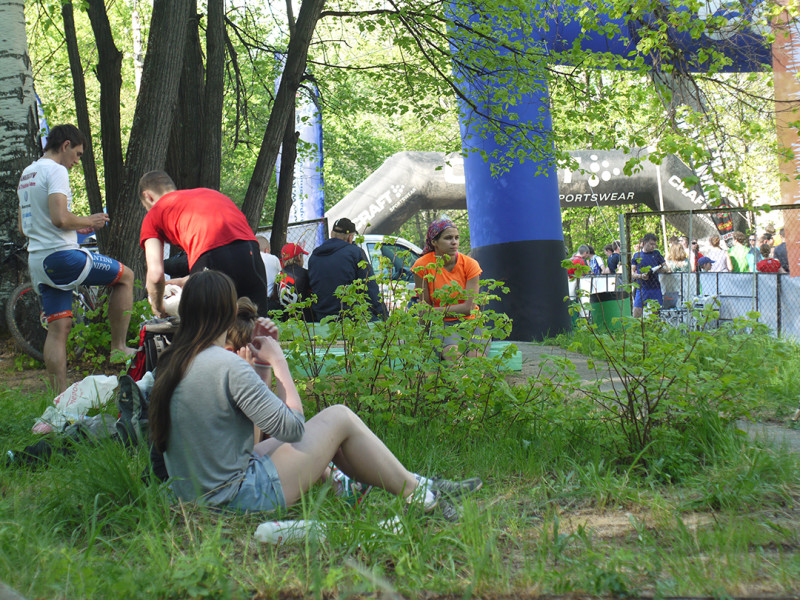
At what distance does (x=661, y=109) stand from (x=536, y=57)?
171 cm

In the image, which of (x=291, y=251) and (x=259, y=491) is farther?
(x=291, y=251)

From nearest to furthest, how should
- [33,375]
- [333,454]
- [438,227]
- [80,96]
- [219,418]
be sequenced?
[219,418]
[333,454]
[438,227]
[33,375]
[80,96]

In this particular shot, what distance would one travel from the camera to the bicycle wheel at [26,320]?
6.67 metres

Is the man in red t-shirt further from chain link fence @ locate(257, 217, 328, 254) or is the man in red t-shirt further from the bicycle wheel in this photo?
chain link fence @ locate(257, 217, 328, 254)

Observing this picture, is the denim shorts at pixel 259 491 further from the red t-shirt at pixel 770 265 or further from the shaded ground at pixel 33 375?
the red t-shirt at pixel 770 265

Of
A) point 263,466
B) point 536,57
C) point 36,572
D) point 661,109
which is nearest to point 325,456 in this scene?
point 263,466

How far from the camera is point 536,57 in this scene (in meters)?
7.80

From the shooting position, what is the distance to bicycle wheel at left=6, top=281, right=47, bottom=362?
6.67 metres

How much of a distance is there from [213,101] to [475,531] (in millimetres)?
6322

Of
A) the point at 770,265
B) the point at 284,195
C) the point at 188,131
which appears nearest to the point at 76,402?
the point at 188,131

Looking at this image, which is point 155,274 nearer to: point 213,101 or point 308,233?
point 213,101

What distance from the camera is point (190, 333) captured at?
3.05m

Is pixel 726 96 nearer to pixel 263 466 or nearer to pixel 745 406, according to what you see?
pixel 745 406

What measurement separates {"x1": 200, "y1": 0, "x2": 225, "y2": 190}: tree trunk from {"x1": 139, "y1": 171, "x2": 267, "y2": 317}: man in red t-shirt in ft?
8.59
